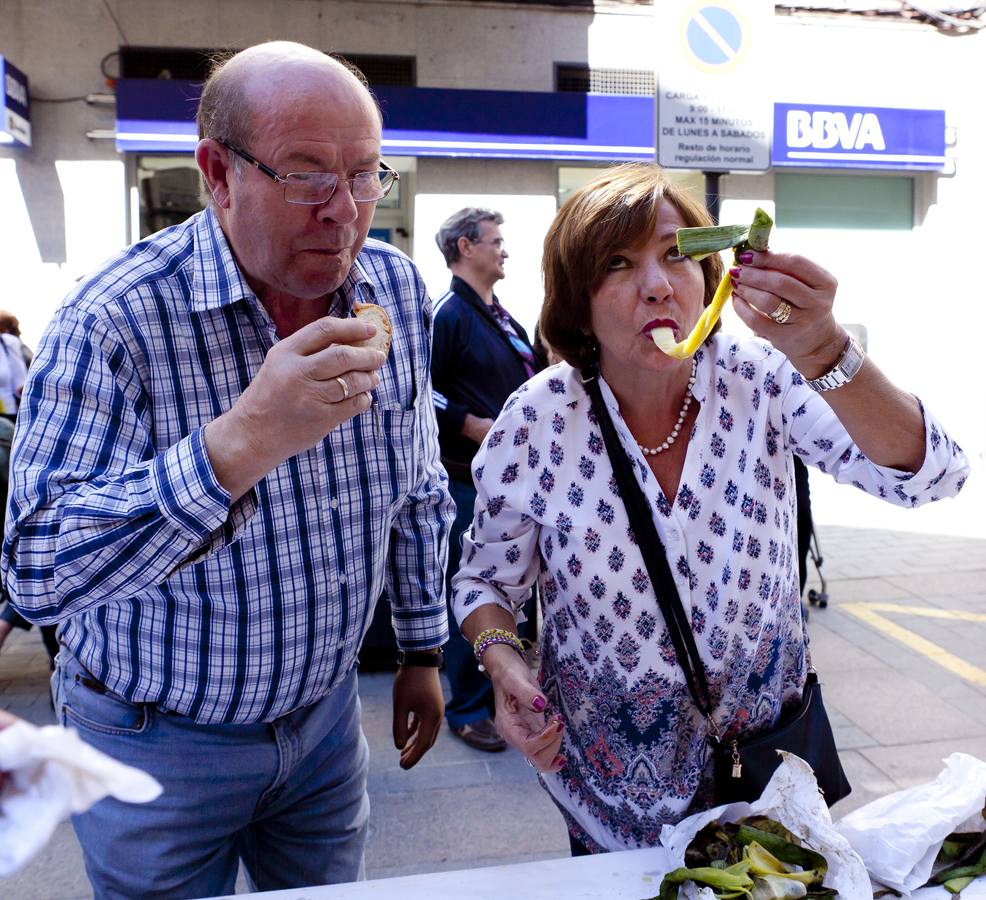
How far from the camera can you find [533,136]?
10133mm

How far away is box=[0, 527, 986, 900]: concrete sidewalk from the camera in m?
3.31

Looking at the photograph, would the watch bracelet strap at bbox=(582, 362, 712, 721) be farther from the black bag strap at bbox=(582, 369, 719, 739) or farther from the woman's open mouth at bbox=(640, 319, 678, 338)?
the woman's open mouth at bbox=(640, 319, 678, 338)

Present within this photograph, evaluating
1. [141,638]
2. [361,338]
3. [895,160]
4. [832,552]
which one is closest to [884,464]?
[361,338]

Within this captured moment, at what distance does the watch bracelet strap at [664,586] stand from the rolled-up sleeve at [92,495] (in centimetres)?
71

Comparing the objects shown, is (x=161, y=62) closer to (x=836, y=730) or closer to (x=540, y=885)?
(x=836, y=730)

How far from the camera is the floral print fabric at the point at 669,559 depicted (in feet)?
5.61

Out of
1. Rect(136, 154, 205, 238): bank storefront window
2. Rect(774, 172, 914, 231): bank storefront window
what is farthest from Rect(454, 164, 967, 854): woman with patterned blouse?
Rect(774, 172, 914, 231): bank storefront window

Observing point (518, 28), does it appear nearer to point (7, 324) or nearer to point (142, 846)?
point (7, 324)

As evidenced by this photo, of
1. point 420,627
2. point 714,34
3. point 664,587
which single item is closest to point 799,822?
point 664,587

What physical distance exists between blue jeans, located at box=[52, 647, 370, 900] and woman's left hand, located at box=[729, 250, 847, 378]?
114 centimetres

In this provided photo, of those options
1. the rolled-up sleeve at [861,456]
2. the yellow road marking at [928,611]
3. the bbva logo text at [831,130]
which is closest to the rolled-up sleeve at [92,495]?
the rolled-up sleeve at [861,456]

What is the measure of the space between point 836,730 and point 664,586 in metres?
2.96

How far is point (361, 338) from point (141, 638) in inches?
29.5

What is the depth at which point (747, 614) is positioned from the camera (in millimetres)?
1719
